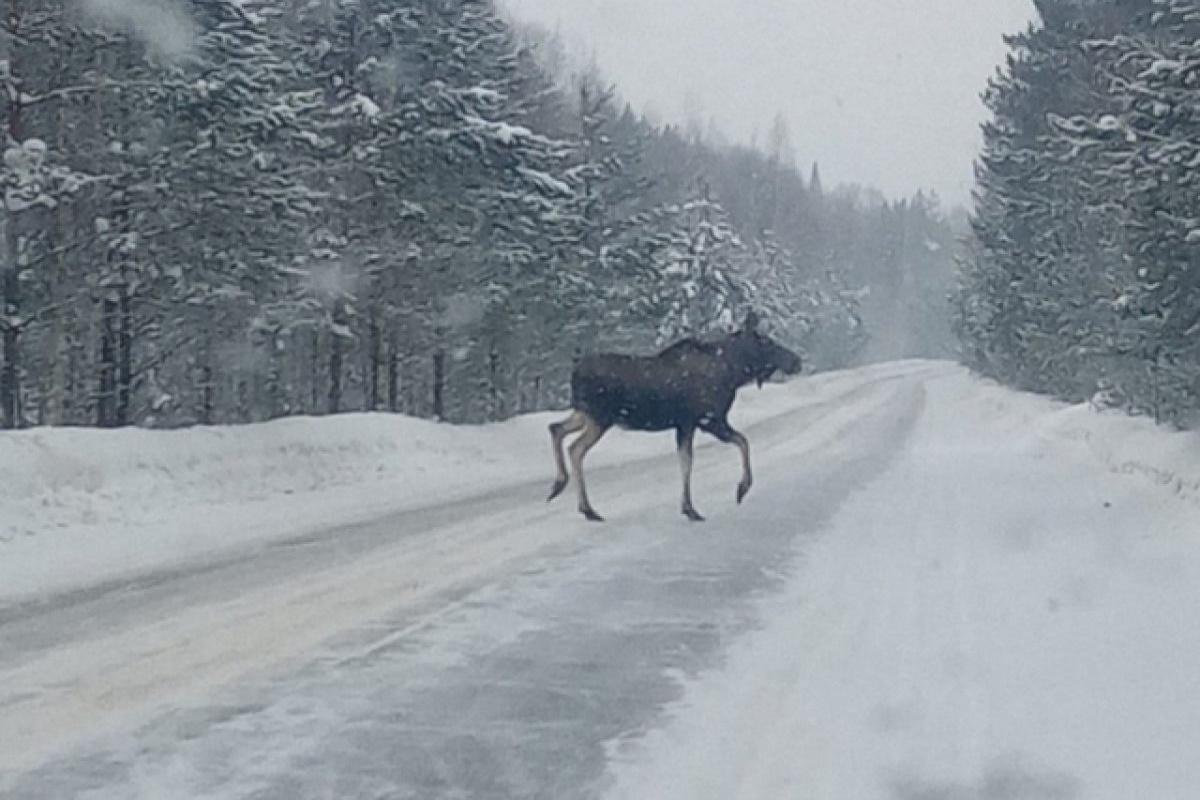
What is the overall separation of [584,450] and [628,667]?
A: 8.61 m

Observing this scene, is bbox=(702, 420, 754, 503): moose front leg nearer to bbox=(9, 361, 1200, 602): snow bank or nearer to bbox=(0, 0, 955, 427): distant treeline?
bbox=(9, 361, 1200, 602): snow bank

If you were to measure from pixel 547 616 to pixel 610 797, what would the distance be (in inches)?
157

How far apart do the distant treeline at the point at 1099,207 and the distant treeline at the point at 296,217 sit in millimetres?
9729

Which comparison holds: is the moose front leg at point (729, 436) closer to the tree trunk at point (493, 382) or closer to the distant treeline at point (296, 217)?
the distant treeline at point (296, 217)

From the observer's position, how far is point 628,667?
8.02m

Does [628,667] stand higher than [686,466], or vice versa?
[686,466]

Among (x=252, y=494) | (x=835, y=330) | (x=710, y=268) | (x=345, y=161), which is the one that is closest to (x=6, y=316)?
(x=252, y=494)

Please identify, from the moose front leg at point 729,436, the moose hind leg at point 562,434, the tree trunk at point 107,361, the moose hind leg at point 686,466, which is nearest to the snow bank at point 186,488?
the moose hind leg at point 562,434

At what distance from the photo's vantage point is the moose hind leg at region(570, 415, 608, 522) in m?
15.5

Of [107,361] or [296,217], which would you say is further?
[296,217]

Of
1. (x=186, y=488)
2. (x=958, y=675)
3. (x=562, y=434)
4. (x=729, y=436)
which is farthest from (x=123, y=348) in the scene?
(x=958, y=675)

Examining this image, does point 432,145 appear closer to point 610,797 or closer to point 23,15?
point 23,15

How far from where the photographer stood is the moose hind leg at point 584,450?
1549 cm

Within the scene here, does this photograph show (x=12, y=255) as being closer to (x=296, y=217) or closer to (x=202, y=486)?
(x=202, y=486)
